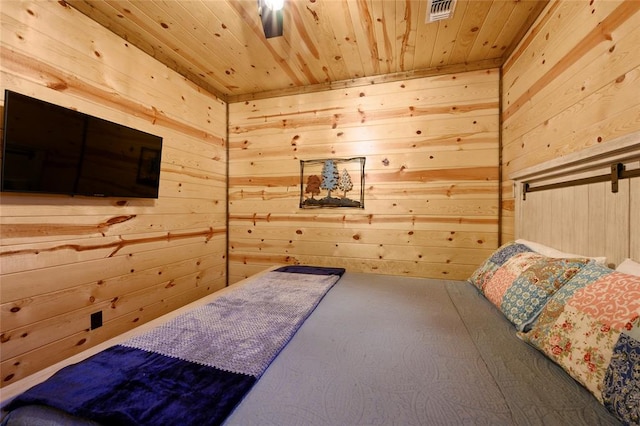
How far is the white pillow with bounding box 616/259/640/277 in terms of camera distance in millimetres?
923

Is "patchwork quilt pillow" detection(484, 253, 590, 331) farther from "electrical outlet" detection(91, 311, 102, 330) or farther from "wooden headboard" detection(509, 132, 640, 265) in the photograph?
"electrical outlet" detection(91, 311, 102, 330)

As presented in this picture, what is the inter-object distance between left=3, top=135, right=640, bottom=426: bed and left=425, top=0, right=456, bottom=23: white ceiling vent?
4.13 ft

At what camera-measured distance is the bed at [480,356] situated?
68cm

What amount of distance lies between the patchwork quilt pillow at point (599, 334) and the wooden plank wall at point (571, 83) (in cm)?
72

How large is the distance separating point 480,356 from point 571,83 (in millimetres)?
1598

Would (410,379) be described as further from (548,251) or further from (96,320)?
(96,320)

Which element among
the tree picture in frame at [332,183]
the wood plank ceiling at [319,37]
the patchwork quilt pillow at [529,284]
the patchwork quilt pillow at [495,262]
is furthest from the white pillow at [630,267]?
the tree picture in frame at [332,183]

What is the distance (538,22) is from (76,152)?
3206 mm

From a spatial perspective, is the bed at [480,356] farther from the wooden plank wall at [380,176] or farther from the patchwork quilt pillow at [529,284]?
the wooden plank wall at [380,176]

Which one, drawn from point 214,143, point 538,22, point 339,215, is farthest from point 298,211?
point 538,22

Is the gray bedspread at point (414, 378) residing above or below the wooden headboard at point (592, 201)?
below

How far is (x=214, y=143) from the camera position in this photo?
9.52 feet

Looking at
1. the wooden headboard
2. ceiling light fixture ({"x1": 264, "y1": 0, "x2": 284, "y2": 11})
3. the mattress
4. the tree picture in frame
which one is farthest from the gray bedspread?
ceiling light fixture ({"x1": 264, "y1": 0, "x2": 284, "y2": 11})

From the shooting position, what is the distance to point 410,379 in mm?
835
